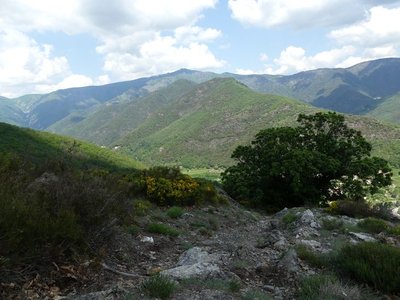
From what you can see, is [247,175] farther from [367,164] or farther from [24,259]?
[24,259]

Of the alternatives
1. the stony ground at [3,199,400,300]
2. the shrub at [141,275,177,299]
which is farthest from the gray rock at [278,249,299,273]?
the shrub at [141,275,177,299]

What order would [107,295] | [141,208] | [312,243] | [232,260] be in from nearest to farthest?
[107,295] < [232,260] < [312,243] < [141,208]

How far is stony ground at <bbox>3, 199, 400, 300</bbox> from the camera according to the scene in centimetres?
504

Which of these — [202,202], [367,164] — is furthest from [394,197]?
[202,202]

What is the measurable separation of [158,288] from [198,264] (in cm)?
155

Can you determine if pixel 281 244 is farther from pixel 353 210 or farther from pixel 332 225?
pixel 353 210

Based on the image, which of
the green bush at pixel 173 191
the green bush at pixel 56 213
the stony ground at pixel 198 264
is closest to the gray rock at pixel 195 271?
the stony ground at pixel 198 264

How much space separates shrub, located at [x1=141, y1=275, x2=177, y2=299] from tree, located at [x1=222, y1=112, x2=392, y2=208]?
16.8 meters

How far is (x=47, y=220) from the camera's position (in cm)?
537

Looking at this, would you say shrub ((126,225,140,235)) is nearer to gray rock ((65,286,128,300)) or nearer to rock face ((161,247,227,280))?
rock face ((161,247,227,280))

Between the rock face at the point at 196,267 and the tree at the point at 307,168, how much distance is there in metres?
14.6

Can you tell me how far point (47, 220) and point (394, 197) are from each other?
13037 centimetres

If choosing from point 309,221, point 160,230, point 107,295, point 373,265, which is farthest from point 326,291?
point 309,221

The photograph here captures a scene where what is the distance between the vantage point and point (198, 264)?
6121 mm
